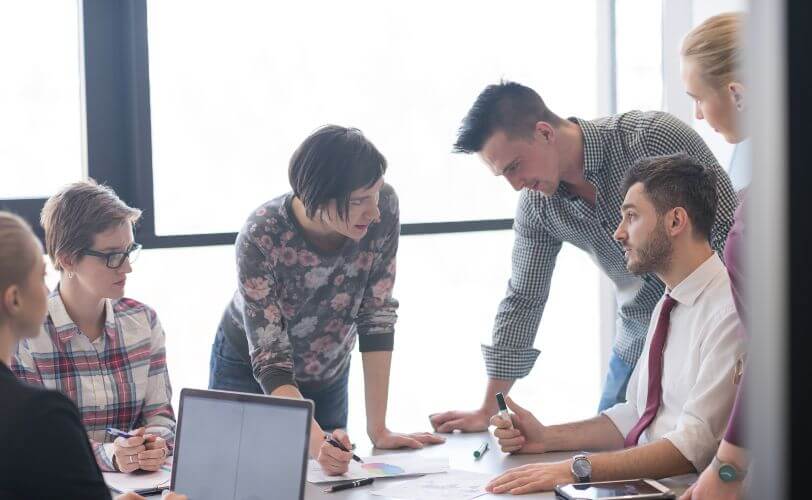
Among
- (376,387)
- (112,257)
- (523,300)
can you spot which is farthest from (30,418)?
(523,300)

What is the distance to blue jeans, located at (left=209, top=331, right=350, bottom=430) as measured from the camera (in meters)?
2.57

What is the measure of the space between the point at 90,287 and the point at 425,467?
0.96m

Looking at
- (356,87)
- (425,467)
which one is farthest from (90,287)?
(356,87)

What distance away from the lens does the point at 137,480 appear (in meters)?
2.00

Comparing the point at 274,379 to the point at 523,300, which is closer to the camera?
the point at 274,379

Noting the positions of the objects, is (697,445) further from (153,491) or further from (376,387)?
(153,491)

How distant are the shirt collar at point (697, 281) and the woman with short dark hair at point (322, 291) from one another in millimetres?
738

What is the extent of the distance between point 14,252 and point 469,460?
1195 millimetres

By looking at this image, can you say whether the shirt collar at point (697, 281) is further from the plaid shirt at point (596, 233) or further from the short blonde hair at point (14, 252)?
the short blonde hair at point (14, 252)

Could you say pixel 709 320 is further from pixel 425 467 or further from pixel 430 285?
pixel 430 285

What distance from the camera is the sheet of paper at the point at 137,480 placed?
1.93 m

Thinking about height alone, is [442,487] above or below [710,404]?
below

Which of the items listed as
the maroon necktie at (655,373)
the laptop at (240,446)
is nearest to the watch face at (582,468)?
the maroon necktie at (655,373)

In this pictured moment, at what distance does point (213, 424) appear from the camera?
5.80 feet
